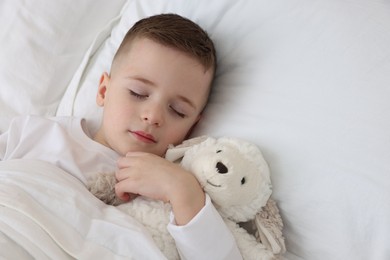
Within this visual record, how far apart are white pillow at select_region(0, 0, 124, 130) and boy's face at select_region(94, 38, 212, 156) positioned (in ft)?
1.14

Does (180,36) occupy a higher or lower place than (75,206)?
Result: higher

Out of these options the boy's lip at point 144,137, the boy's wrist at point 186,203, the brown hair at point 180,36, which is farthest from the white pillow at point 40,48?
the boy's wrist at point 186,203

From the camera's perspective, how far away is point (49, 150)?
1.04m

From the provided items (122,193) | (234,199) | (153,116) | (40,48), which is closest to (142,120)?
(153,116)

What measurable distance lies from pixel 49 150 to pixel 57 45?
44cm

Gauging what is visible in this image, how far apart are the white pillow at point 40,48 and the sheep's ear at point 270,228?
0.72 metres

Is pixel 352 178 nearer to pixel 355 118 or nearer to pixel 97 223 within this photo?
pixel 355 118

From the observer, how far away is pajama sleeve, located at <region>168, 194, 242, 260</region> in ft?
2.65

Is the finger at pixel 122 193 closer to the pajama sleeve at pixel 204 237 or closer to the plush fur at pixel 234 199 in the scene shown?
the plush fur at pixel 234 199

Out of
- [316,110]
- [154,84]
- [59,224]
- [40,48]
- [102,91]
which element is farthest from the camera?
[40,48]

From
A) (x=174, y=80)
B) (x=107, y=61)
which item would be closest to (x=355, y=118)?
(x=174, y=80)

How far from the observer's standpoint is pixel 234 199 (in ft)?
2.81

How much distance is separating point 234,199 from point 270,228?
0.09 metres

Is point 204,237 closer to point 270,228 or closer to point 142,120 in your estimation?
point 270,228
